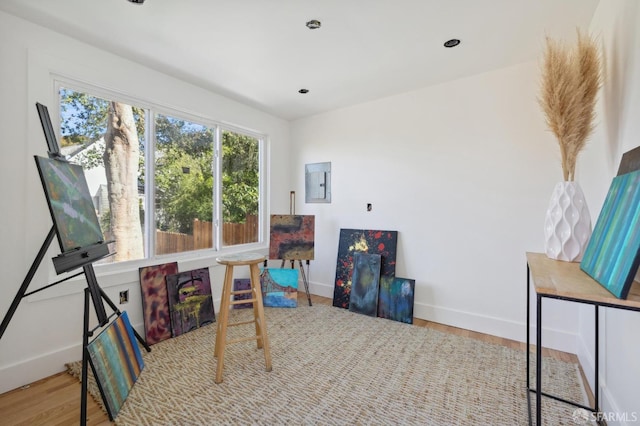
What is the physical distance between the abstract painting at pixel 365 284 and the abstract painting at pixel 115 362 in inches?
87.4

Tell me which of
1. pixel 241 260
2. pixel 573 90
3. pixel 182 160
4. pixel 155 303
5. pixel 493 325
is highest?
pixel 573 90

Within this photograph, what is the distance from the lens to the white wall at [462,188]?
104 inches

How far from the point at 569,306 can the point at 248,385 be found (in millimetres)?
2802

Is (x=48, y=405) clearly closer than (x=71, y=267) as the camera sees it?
No

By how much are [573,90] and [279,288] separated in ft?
10.8

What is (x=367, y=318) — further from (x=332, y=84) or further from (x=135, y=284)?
(x=332, y=84)

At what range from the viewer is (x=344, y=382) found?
2.05 metres

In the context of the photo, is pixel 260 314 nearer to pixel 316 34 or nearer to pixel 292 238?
pixel 292 238

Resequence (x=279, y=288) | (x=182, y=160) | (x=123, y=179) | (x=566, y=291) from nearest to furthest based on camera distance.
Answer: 1. (x=566, y=291)
2. (x=123, y=179)
3. (x=182, y=160)
4. (x=279, y=288)

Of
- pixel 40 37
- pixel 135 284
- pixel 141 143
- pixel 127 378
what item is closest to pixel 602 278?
pixel 127 378

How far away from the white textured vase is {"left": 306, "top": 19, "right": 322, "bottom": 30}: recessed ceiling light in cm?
193

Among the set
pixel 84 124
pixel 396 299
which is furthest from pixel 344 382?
pixel 84 124

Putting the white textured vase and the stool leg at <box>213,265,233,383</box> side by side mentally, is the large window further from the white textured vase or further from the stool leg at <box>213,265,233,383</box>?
the white textured vase

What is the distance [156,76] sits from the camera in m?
2.84
